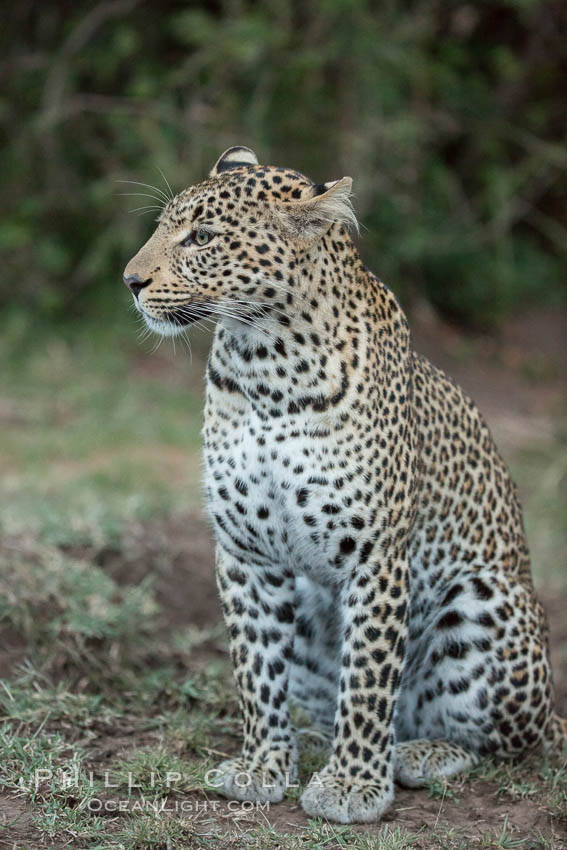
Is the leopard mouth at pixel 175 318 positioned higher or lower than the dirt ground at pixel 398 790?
higher

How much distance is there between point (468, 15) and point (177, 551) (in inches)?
356

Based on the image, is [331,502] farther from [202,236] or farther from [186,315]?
[202,236]

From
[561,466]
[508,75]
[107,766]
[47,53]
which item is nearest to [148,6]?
[47,53]

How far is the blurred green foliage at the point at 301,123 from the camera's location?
1124 cm

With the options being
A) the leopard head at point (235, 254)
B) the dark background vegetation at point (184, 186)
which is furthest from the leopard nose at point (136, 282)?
the dark background vegetation at point (184, 186)

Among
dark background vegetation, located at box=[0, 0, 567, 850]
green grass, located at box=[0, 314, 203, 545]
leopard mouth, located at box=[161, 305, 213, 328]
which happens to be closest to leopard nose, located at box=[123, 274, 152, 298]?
leopard mouth, located at box=[161, 305, 213, 328]

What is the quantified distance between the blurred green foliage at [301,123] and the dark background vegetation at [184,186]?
0.03 meters

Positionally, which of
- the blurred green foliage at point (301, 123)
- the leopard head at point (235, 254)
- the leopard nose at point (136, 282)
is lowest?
the leopard nose at point (136, 282)

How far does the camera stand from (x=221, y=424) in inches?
158

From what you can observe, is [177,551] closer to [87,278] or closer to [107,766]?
[107,766]

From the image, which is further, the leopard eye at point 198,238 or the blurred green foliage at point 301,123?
the blurred green foliage at point 301,123

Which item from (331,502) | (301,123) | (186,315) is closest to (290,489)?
(331,502)

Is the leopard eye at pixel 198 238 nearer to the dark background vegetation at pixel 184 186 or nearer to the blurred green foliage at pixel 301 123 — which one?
the dark background vegetation at pixel 184 186

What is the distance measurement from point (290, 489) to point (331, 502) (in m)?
0.15
